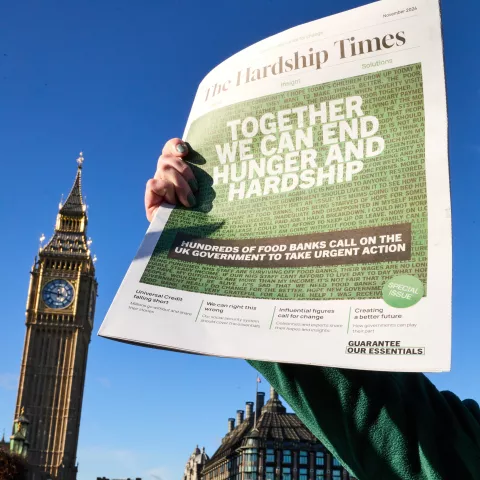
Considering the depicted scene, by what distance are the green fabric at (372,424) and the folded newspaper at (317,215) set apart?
248mm

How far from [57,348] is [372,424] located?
4856cm

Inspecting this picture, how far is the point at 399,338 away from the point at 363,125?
1.94ft

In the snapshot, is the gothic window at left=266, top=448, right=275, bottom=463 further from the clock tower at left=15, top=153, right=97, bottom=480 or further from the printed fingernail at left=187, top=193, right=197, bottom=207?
the printed fingernail at left=187, top=193, right=197, bottom=207

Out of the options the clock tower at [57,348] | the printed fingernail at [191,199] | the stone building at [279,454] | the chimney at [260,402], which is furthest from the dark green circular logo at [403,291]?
the clock tower at [57,348]

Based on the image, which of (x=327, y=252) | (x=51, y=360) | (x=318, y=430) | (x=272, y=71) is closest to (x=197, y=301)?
(x=327, y=252)

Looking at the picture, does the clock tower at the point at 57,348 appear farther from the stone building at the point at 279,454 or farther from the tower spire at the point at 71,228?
the stone building at the point at 279,454

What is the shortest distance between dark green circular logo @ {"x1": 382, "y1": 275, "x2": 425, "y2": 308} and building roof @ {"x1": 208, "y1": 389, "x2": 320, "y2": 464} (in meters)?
41.6

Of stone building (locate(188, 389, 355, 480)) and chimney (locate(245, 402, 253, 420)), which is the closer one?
stone building (locate(188, 389, 355, 480))

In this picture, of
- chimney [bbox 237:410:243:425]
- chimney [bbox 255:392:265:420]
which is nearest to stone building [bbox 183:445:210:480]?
chimney [bbox 237:410:243:425]

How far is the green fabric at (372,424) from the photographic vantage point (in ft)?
5.76

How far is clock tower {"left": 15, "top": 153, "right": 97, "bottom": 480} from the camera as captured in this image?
46031mm

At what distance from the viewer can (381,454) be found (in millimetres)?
1800

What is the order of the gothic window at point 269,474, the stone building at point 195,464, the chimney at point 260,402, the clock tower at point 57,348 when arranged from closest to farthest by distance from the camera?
the gothic window at point 269,474 < the clock tower at point 57,348 < the chimney at point 260,402 < the stone building at point 195,464

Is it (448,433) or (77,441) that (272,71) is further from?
(77,441)
